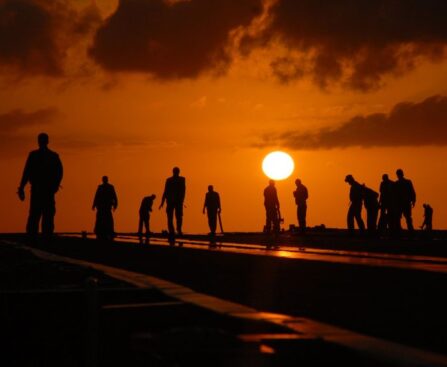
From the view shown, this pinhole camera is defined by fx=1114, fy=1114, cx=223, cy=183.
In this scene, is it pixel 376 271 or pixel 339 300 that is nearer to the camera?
pixel 339 300

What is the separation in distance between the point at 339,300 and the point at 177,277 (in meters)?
4.62

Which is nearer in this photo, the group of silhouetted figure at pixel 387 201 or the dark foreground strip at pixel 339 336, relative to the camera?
the dark foreground strip at pixel 339 336

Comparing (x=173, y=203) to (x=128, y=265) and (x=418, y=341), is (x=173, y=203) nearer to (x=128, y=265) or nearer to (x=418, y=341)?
(x=128, y=265)

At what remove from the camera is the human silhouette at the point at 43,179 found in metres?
22.2

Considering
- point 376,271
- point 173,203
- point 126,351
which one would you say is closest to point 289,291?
point 376,271

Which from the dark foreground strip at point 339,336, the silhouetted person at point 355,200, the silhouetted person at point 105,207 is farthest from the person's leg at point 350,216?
the dark foreground strip at point 339,336

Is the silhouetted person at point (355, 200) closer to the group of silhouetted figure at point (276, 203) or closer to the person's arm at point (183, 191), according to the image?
the group of silhouetted figure at point (276, 203)

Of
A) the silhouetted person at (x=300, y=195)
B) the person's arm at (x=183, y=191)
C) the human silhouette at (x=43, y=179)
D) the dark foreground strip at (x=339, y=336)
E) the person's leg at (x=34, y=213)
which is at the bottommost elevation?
the dark foreground strip at (x=339, y=336)

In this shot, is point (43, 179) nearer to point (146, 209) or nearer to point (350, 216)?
point (350, 216)

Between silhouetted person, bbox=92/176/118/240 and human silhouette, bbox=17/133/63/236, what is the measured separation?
1398 cm

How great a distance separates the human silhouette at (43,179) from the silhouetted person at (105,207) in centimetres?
1398

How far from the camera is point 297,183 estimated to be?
140 ft

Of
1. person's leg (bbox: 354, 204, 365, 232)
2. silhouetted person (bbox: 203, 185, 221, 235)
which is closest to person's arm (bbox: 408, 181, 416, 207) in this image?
person's leg (bbox: 354, 204, 365, 232)

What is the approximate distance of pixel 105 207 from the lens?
37.2 meters
